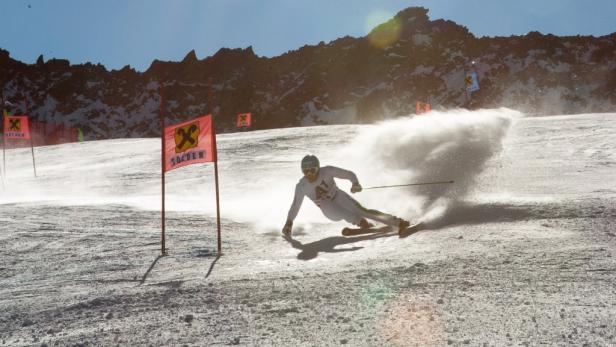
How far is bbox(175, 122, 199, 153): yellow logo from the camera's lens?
6969 mm

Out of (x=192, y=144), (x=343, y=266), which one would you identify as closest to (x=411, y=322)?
(x=343, y=266)

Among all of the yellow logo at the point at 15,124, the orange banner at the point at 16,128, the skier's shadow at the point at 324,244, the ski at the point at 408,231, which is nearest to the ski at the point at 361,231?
the skier's shadow at the point at 324,244

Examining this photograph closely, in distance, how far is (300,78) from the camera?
131875 mm

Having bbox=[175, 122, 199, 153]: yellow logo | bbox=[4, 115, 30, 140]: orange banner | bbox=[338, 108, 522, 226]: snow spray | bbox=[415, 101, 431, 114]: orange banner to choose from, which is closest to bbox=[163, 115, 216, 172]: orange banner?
bbox=[175, 122, 199, 153]: yellow logo

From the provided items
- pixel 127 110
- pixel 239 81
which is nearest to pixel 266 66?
pixel 239 81

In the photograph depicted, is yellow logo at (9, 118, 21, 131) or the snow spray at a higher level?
yellow logo at (9, 118, 21, 131)

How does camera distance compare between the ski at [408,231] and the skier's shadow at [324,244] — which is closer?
the skier's shadow at [324,244]

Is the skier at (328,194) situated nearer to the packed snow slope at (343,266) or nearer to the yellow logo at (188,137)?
the packed snow slope at (343,266)

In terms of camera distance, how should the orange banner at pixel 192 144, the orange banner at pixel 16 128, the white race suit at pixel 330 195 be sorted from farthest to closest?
the orange banner at pixel 16 128 < the white race suit at pixel 330 195 < the orange banner at pixel 192 144

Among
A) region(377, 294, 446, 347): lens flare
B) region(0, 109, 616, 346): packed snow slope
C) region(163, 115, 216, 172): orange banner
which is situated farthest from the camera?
region(163, 115, 216, 172): orange banner

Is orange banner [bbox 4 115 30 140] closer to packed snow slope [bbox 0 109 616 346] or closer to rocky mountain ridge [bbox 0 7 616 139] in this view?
packed snow slope [bbox 0 109 616 346]

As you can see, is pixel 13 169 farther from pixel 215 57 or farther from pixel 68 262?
pixel 215 57

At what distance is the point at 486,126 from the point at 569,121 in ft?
23.7

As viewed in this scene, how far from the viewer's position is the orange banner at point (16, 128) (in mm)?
20688
